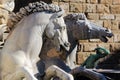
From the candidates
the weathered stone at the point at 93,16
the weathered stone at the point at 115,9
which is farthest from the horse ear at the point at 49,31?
the weathered stone at the point at 115,9

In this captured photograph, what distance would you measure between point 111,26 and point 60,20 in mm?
6270

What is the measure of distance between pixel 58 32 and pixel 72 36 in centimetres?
25

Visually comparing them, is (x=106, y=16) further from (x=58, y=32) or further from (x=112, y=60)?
(x=58, y=32)

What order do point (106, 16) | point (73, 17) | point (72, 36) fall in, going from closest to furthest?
1. point (72, 36)
2. point (73, 17)
3. point (106, 16)

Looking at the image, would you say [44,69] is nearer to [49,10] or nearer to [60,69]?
[60,69]

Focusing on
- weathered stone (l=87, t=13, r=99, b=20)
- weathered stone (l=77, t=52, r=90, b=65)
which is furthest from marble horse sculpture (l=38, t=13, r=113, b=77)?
weathered stone (l=87, t=13, r=99, b=20)

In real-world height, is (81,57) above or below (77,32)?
below

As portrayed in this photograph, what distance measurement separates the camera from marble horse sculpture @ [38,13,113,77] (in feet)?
14.7

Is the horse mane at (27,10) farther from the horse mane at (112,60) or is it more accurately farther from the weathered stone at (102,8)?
the weathered stone at (102,8)

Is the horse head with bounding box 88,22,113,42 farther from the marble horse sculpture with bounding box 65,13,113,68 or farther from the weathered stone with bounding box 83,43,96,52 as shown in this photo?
the weathered stone with bounding box 83,43,96,52

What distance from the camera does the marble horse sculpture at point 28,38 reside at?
4355mm

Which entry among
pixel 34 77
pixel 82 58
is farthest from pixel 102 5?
pixel 34 77

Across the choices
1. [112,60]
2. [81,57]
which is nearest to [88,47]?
[81,57]

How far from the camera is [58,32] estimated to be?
4.48 m
